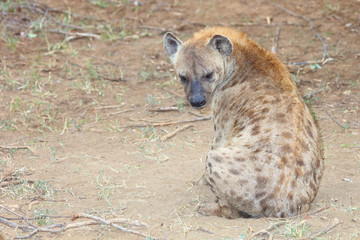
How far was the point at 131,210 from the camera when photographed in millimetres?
4066

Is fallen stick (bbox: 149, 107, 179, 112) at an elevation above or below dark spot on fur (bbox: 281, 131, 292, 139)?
below

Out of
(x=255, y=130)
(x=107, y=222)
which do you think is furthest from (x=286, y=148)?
(x=107, y=222)

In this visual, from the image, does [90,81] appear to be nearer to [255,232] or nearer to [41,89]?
[41,89]

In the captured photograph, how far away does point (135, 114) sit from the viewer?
6.25m

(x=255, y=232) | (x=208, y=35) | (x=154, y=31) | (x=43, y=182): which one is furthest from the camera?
(x=154, y=31)

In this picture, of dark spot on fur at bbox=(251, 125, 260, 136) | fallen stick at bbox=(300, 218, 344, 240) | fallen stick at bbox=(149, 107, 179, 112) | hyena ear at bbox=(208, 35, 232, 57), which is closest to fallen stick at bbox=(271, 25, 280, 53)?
fallen stick at bbox=(149, 107, 179, 112)

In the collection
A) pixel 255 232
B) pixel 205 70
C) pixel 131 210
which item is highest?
pixel 205 70

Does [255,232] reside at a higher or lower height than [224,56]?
lower

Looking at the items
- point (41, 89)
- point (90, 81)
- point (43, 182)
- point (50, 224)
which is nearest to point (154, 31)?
point (90, 81)

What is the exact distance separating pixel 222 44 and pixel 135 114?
78.5 inches

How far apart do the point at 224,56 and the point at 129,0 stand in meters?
4.87

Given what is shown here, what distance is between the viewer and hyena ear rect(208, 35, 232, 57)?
453 centimetres

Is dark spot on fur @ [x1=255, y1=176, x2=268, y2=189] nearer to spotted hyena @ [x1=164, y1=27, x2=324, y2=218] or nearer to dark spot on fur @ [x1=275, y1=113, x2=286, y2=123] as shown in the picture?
spotted hyena @ [x1=164, y1=27, x2=324, y2=218]

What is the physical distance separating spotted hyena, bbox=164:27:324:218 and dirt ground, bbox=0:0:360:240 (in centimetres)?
19
